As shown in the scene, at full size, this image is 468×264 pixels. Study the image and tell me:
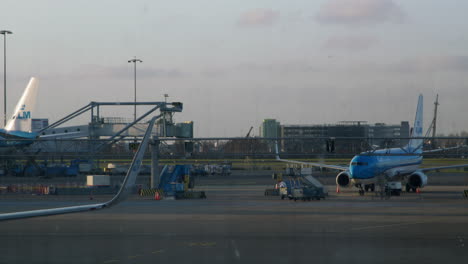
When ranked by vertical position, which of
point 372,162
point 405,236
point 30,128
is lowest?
point 405,236

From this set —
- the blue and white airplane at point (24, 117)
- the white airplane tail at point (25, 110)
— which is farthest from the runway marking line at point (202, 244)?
the white airplane tail at point (25, 110)

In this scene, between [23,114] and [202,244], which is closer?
[202,244]

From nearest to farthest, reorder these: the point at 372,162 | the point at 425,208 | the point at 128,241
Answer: the point at 128,241
the point at 425,208
the point at 372,162

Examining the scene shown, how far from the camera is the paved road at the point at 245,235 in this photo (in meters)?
19.1

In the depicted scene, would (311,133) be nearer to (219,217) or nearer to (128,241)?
(219,217)

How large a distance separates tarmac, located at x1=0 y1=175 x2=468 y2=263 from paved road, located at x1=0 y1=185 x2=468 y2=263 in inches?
1.4

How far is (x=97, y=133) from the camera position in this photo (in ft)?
231

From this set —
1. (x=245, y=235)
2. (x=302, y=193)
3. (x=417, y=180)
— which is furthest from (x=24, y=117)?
(x=245, y=235)

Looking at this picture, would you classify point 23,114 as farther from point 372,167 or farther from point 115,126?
point 372,167

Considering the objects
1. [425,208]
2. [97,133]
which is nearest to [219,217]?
[425,208]

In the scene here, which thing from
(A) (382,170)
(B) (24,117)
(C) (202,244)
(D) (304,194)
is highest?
(B) (24,117)

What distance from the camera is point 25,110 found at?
7938 cm

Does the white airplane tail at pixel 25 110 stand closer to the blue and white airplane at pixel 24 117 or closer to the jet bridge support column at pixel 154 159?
the blue and white airplane at pixel 24 117

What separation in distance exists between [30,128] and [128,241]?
2334 inches
